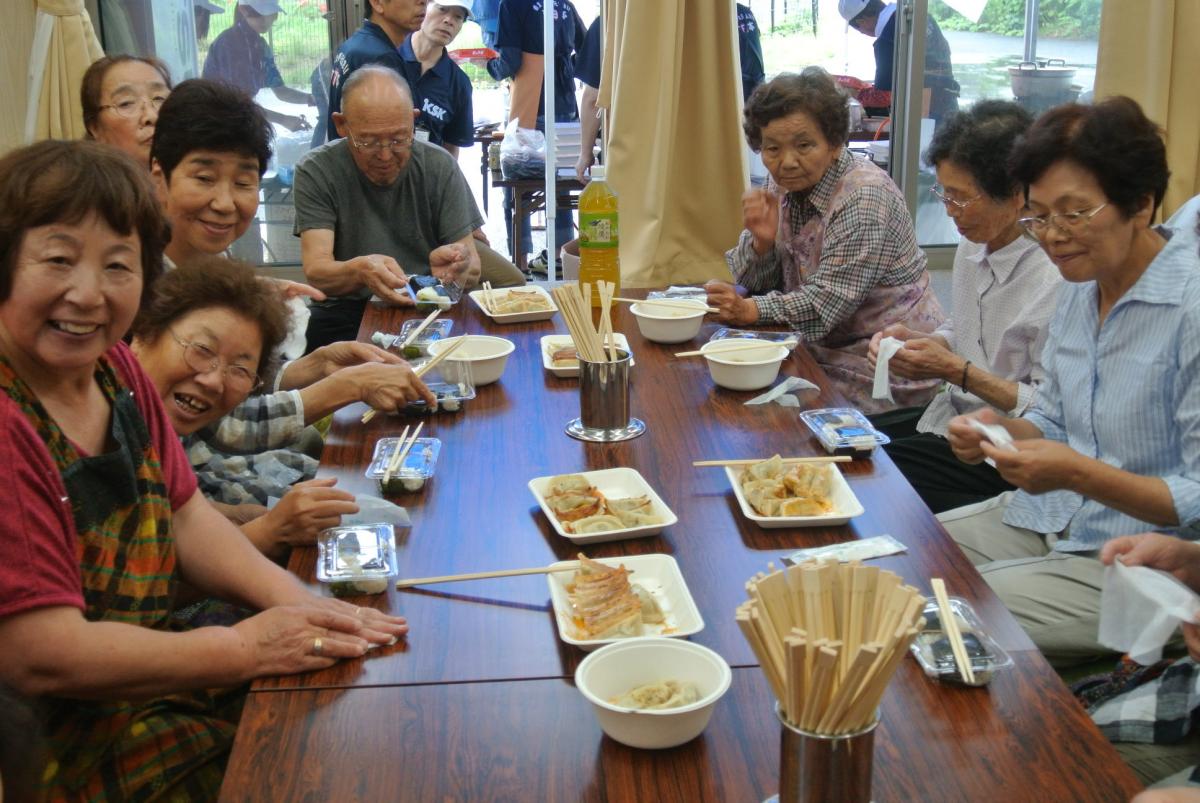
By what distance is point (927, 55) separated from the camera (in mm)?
5852

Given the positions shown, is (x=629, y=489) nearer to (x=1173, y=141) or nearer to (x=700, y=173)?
(x=700, y=173)

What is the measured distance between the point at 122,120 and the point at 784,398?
2.02 m

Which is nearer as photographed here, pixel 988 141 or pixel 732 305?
pixel 988 141

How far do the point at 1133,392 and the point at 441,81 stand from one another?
148 inches

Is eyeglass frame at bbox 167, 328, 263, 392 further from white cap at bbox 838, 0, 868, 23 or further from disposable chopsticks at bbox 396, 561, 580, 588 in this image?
white cap at bbox 838, 0, 868, 23

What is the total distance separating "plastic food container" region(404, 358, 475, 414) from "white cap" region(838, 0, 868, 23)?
4628 mm

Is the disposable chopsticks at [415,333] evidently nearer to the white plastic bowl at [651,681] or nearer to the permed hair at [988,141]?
the permed hair at [988,141]

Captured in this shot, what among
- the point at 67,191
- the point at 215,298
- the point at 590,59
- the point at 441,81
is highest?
the point at 590,59

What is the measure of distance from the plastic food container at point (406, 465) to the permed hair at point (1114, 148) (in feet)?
4.01

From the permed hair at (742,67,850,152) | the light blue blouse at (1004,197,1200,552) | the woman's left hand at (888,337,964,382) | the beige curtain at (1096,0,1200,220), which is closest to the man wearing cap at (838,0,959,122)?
the beige curtain at (1096,0,1200,220)

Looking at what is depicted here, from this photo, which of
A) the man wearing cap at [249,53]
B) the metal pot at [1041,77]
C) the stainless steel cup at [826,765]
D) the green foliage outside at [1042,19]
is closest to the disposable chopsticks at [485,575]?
the stainless steel cup at [826,765]

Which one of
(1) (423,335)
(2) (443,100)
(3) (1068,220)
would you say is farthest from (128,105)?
(3) (1068,220)

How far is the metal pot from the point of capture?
597 cm

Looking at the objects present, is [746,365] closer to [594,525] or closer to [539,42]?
[594,525]
